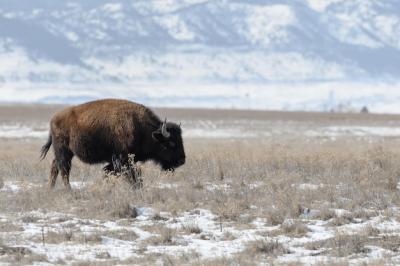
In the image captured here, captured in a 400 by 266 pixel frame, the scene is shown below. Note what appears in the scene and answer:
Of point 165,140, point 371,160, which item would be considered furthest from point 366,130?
point 165,140

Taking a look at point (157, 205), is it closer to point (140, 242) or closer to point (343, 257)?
point (140, 242)

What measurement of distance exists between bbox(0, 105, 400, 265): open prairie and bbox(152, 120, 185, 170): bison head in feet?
0.75

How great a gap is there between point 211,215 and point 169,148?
3457mm

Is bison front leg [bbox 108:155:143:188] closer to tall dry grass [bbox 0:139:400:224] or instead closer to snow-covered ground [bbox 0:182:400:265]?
tall dry grass [bbox 0:139:400:224]

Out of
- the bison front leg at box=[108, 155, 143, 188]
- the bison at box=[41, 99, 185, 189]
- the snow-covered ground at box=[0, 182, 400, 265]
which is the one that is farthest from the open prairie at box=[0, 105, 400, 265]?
the bison at box=[41, 99, 185, 189]

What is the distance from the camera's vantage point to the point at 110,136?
615 inches

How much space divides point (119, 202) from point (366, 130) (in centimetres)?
4060

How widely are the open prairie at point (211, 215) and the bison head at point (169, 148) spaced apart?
23 cm

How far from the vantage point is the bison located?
1561 cm

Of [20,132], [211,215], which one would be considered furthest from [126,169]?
[20,132]

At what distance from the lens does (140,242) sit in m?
11.3

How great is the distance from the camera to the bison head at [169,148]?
16125 mm

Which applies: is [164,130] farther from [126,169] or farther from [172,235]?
[172,235]

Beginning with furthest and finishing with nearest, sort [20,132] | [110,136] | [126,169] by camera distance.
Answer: [20,132] → [110,136] → [126,169]
